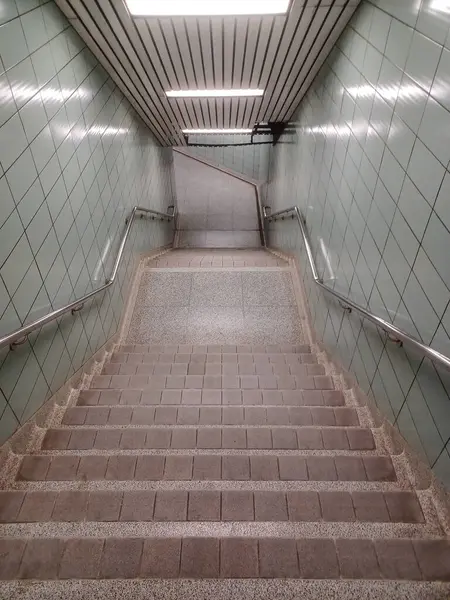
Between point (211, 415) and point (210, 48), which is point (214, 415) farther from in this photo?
point (210, 48)

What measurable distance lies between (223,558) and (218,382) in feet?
5.30

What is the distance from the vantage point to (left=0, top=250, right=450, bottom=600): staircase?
1540 millimetres

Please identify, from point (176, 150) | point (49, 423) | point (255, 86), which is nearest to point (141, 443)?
point (49, 423)

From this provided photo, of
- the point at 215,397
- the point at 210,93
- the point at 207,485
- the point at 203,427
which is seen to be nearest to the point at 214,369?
the point at 215,397

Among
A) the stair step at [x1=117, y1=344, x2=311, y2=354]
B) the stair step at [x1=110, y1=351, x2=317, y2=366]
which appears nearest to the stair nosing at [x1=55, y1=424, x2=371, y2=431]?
the stair step at [x1=110, y1=351, x2=317, y2=366]

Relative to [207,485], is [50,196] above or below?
above

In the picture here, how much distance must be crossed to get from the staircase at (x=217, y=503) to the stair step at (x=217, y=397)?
0.04 ft

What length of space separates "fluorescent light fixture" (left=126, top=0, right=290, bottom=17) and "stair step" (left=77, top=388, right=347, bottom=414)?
9.22 ft

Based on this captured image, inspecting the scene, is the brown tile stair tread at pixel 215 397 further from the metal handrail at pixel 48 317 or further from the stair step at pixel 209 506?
the stair step at pixel 209 506

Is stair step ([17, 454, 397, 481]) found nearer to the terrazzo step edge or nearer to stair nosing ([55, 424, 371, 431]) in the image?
stair nosing ([55, 424, 371, 431])

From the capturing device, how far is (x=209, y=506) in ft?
6.15

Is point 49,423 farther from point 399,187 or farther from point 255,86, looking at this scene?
point 255,86

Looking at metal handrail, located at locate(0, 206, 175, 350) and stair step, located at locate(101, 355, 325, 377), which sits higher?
metal handrail, located at locate(0, 206, 175, 350)

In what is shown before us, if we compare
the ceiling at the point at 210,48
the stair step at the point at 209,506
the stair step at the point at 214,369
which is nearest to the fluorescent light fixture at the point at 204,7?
the ceiling at the point at 210,48
